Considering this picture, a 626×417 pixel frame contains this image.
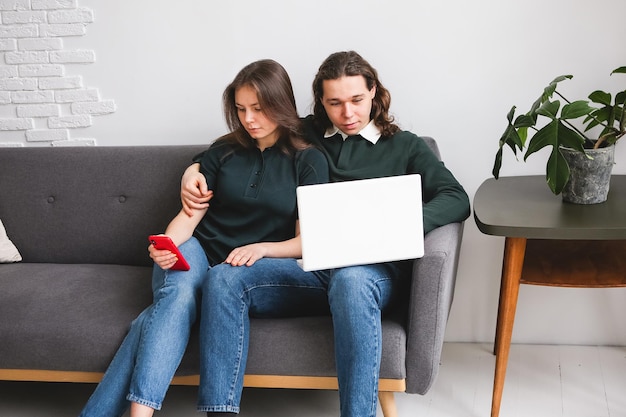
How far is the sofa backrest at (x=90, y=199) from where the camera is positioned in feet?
8.18

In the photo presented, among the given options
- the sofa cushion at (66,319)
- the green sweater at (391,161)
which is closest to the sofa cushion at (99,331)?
the sofa cushion at (66,319)

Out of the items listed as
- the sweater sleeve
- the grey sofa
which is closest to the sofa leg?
the grey sofa

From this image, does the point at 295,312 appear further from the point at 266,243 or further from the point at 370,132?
the point at 370,132

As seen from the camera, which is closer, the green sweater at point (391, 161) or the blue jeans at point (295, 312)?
the blue jeans at point (295, 312)

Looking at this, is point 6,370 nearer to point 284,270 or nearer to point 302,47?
point 284,270

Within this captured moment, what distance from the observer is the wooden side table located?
190 cm

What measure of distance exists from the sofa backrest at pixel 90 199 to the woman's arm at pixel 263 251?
49 cm

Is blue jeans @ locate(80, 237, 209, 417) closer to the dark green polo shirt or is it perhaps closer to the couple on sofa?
the couple on sofa

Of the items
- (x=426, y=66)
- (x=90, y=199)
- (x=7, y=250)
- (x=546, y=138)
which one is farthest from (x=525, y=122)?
(x=7, y=250)

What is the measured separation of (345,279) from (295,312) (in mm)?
229

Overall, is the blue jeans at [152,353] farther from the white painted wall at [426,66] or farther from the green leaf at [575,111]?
the green leaf at [575,111]

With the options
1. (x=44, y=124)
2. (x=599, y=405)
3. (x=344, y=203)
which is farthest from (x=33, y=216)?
(x=599, y=405)

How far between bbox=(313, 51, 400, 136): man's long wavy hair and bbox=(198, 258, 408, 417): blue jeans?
1.49 ft

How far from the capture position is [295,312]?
6.69ft
